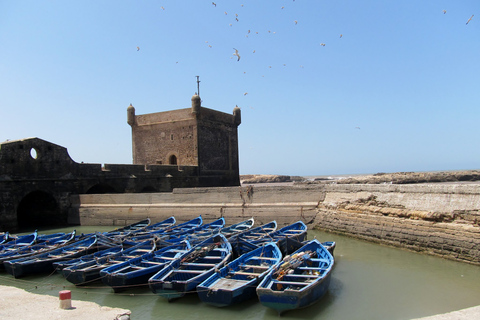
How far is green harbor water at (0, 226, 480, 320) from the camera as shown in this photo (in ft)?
22.2

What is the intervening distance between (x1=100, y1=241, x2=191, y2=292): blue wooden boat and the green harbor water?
28 centimetres

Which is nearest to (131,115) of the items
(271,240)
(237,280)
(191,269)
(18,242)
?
(18,242)

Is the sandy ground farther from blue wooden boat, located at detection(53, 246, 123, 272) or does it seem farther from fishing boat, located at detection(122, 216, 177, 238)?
fishing boat, located at detection(122, 216, 177, 238)

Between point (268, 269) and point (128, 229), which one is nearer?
point (268, 269)

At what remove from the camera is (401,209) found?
1164 centimetres

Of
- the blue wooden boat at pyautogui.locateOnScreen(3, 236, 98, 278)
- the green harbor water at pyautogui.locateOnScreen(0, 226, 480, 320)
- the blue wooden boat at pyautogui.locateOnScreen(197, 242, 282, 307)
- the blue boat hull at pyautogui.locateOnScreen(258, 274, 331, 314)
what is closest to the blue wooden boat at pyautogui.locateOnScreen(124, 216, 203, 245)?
the blue wooden boat at pyautogui.locateOnScreen(3, 236, 98, 278)

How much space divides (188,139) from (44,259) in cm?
1808

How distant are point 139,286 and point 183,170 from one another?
1744 cm

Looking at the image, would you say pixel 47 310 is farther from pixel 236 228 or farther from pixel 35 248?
pixel 236 228

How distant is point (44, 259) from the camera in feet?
32.4

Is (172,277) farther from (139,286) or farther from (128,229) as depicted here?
(128,229)

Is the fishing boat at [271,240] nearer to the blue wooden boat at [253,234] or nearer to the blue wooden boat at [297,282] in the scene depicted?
the blue wooden boat at [253,234]

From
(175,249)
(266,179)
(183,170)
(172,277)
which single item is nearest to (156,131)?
(183,170)

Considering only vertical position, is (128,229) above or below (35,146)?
below
